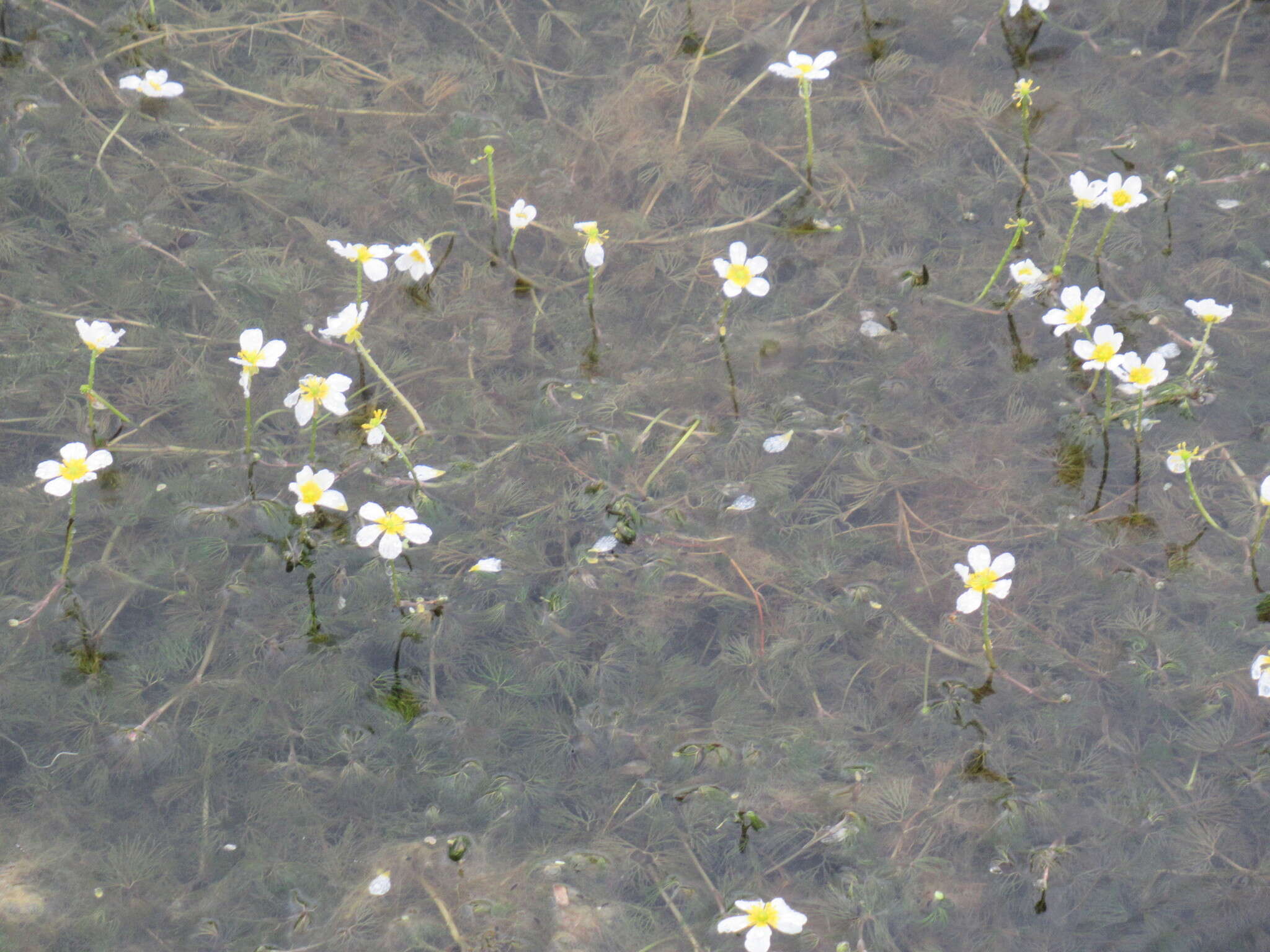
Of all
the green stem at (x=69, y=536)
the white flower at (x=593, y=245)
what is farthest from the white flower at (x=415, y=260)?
the green stem at (x=69, y=536)

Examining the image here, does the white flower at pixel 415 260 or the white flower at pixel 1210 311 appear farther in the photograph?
the white flower at pixel 415 260

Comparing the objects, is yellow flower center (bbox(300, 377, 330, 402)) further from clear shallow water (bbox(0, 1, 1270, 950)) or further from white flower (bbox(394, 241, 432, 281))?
white flower (bbox(394, 241, 432, 281))

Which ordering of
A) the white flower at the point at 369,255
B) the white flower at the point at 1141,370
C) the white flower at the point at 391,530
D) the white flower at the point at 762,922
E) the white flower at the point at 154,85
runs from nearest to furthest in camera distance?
the white flower at the point at 762,922
the white flower at the point at 391,530
the white flower at the point at 1141,370
the white flower at the point at 369,255
the white flower at the point at 154,85

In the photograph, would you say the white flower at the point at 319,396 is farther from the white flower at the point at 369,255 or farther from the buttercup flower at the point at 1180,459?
the buttercup flower at the point at 1180,459

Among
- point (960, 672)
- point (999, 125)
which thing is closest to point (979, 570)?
point (960, 672)

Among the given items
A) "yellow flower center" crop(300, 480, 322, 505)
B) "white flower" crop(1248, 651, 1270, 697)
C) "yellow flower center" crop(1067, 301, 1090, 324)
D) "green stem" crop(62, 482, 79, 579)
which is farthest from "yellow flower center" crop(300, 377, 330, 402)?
"white flower" crop(1248, 651, 1270, 697)

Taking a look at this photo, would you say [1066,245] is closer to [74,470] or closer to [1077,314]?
[1077,314]
